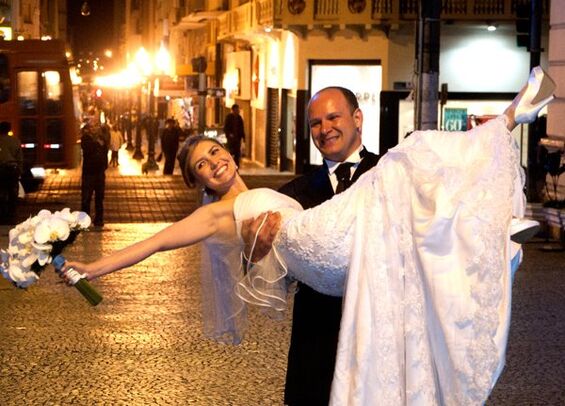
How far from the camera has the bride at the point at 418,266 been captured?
5059 millimetres

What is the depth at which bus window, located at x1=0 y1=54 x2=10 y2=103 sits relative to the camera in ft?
113

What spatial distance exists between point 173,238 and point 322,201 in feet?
2.47

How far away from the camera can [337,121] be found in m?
5.76

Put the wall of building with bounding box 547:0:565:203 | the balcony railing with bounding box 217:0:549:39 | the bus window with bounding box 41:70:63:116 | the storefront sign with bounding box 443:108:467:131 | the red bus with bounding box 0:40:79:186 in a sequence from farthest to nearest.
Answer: the storefront sign with bounding box 443:108:467:131 < the balcony railing with bounding box 217:0:549:39 < the bus window with bounding box 41:70:63:116 < the red bus with bounding box 0:40:79:186 < the wall of building with bounding box 547:0:565:203

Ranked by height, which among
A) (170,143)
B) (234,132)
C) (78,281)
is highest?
(78,281)

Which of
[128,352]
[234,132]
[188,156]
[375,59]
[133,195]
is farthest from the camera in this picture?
[234,132]

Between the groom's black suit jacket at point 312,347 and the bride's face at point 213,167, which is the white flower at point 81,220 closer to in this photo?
the bride's face at point 213,167

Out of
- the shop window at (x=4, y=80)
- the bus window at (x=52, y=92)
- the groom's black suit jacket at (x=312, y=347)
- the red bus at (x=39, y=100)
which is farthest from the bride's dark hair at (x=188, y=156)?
the bus window at (x=52, y=92)

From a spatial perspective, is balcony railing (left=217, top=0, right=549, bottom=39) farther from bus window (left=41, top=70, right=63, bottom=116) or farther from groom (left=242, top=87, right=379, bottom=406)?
groom (left=242, top=87, right=379, bottom=406)

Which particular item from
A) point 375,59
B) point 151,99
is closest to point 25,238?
point 375,59

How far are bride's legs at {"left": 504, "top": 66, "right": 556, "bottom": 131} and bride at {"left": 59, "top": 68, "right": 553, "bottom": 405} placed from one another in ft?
0.72

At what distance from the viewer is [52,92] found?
1410 inches

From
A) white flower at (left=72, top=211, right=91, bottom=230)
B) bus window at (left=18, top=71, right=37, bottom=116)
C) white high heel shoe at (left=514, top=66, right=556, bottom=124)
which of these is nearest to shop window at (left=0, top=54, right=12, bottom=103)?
bus window at (left=18, top=71, right=37, bottom=116)

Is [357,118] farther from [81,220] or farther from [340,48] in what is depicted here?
[340,48]
